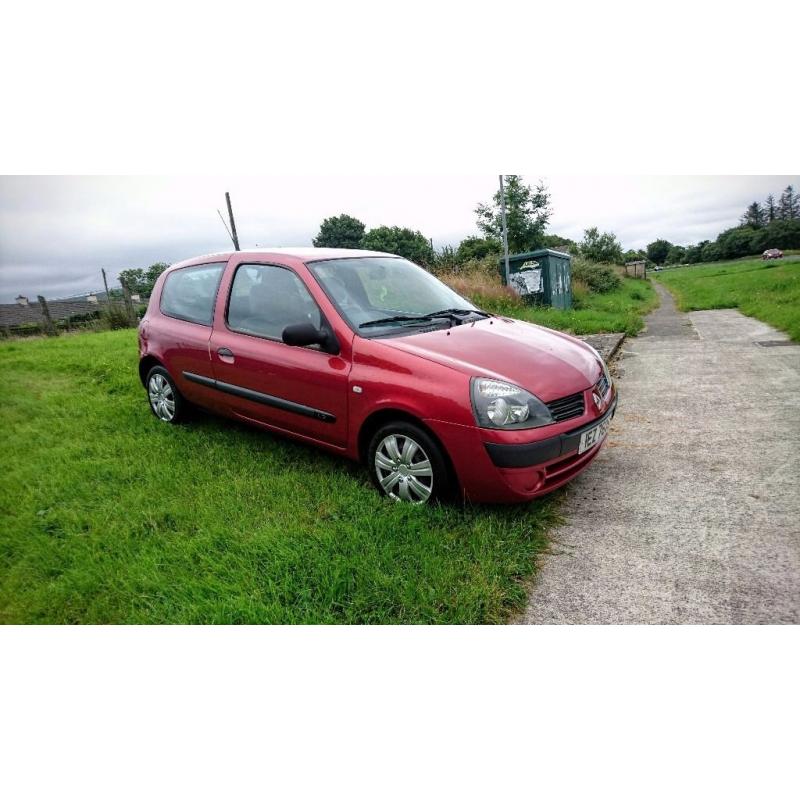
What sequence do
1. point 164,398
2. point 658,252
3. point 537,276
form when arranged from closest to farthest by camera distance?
point 164,398 → point 537,276 → point 658,252

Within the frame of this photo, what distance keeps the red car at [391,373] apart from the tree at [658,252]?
125ft

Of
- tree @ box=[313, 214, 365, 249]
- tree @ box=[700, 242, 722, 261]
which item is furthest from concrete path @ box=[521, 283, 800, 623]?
tree @ box=[700, 242, 722, 261]

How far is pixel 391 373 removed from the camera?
2855 mm

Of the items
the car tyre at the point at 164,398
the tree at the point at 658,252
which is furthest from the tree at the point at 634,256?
the car tyre at the point at 164,398

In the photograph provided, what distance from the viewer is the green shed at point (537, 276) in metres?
11.8

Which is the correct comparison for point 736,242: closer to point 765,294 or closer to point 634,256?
point 765,294

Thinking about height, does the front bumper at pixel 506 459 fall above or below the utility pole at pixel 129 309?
below

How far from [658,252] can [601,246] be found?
20.5 ft

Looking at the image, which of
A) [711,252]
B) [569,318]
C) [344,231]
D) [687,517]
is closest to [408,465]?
[687,517]

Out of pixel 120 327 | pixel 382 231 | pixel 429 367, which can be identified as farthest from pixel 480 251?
pixel 429 367

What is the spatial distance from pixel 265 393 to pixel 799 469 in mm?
3380

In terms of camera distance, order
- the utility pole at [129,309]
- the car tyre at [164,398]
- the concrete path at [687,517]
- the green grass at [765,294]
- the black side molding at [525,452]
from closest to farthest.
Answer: the concrete path at [687,517] → the black side molding at [525,452] → the car tyre at [164,398] → the green grass at [765,294] → the utility pole at [129,309]

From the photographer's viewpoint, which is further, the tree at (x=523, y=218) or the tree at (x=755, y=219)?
the tree at (x=523, y=218)

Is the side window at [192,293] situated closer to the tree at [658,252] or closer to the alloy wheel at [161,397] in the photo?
the alloy wheel at [161,397]
